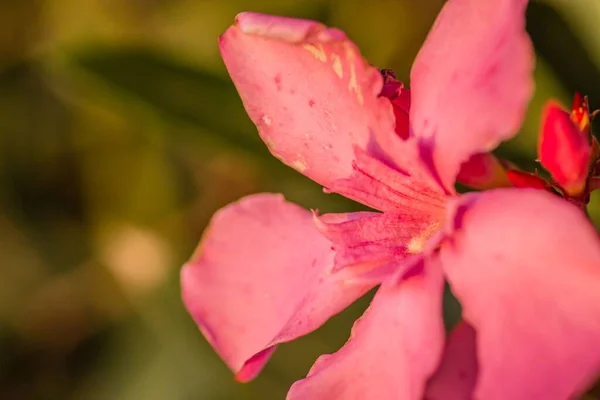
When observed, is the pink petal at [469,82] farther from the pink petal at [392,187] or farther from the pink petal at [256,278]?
the pink petal at [256,278]

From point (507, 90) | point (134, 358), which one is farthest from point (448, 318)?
point (134, 358)

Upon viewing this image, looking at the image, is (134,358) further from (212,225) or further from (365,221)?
(365,221)

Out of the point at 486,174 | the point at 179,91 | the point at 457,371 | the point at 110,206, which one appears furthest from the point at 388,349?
the point at 110,206

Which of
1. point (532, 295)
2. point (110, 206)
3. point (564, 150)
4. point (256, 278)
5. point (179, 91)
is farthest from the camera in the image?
point (110, 206)

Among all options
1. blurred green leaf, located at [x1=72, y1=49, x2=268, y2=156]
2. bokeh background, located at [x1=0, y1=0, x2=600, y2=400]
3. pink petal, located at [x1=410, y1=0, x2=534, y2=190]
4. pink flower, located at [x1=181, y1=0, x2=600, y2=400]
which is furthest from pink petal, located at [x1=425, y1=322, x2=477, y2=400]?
bokeh background, located at [x1=0, y1=0, x2=600, y2=400]

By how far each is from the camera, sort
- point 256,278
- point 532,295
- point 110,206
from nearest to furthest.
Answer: point 532,295, point 256,278, point 110,206

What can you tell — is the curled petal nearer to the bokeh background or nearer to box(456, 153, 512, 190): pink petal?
box(456, 153, 512, 190): pink petal

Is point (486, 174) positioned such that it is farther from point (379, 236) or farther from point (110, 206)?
point (110, 206)
